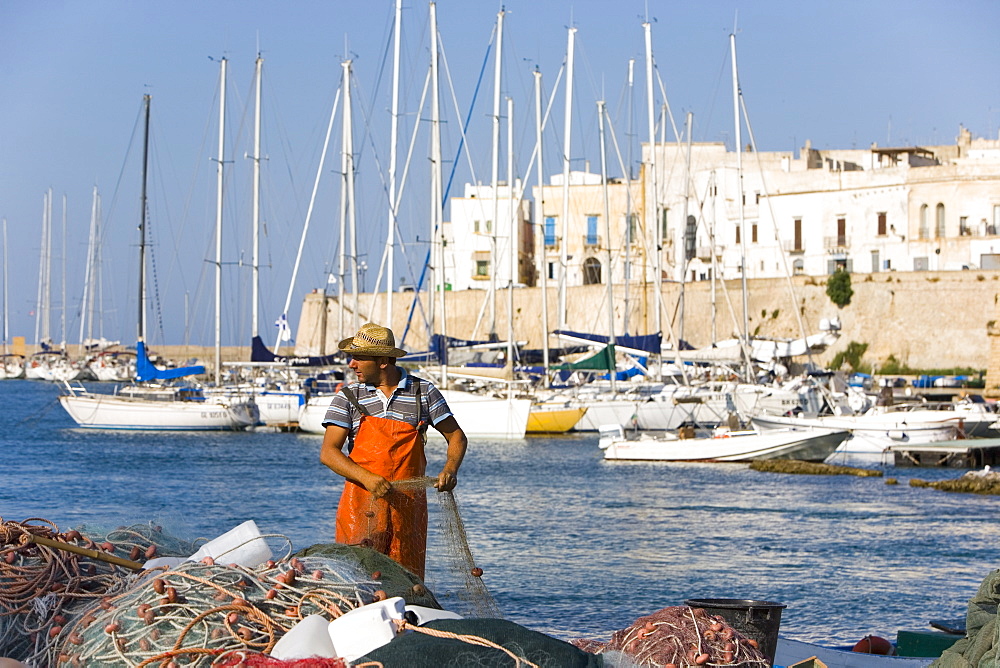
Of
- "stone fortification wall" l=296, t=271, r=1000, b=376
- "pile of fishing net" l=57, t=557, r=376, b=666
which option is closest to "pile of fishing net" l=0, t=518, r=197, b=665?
"pile of fishing net" l=57, t=557, r=376, b=666

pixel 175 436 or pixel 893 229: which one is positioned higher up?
pixel 893 229

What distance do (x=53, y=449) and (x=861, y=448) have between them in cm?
2118

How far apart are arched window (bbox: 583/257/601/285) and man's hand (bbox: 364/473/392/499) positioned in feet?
217

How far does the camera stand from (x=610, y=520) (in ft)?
→ 63.0

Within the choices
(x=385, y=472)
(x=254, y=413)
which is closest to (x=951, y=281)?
(x=254, y=413)

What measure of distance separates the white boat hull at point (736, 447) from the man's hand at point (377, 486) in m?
22.8

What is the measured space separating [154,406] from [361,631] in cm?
3474

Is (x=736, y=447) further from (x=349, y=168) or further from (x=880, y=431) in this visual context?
(x=349, y=168)

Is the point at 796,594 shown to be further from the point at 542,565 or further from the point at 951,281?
the point at 951,281

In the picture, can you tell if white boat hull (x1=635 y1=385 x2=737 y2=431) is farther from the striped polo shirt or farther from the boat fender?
the striped polo shirt

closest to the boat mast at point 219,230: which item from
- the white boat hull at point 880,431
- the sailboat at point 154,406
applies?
the sailboat at point 154,406

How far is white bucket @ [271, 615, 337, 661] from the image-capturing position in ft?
13.0

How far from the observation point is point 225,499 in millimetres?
22078

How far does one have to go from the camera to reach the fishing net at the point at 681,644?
429 centimetres
